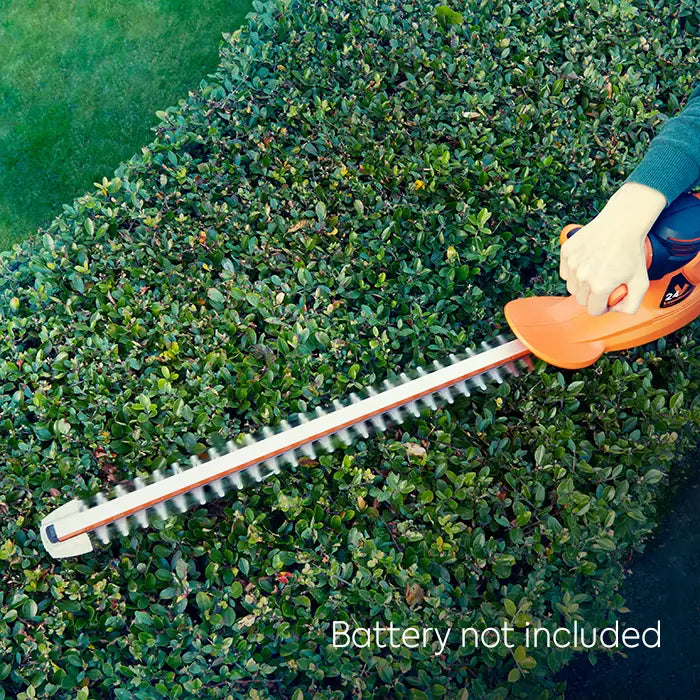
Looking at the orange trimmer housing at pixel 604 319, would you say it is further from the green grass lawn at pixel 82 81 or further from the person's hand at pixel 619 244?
the green grass lawn at pixel 82 81

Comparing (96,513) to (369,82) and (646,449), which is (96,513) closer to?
(646,449)

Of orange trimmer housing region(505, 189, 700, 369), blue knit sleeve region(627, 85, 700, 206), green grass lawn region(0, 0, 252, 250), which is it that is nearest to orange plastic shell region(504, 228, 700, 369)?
orange trimmer housing region(505, 189, 700, 369)

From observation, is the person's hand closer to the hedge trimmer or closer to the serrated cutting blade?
the hedge trimmer

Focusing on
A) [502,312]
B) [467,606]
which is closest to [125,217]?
[502,312]

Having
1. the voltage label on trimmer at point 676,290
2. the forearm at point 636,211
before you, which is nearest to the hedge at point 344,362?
the voltage label on trimmer at point 676,290

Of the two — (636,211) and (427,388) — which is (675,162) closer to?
(636,211)
